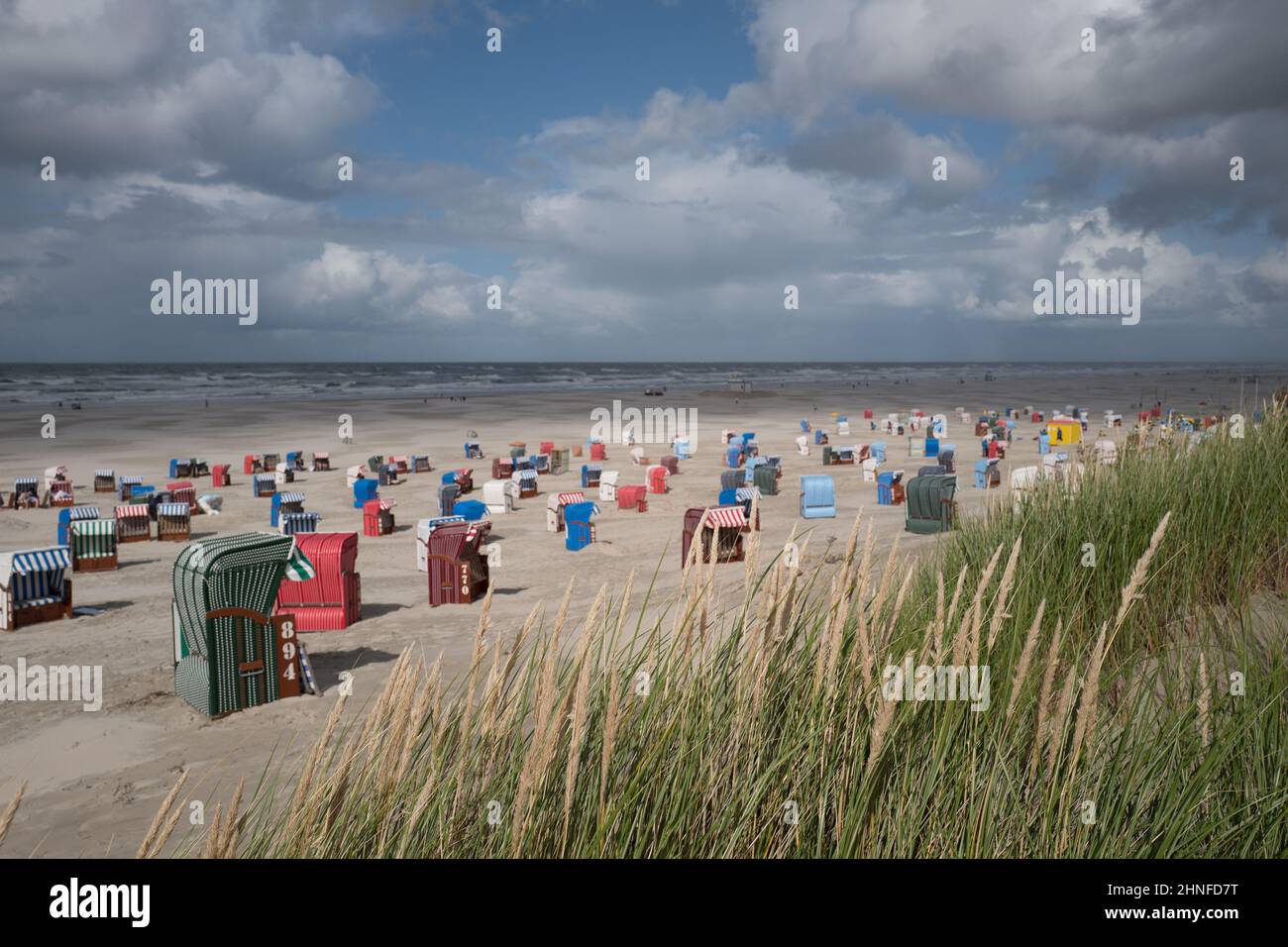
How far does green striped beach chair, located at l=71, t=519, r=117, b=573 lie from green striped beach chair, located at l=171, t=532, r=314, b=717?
913 cm

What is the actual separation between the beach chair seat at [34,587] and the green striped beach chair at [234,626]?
531 centimetres

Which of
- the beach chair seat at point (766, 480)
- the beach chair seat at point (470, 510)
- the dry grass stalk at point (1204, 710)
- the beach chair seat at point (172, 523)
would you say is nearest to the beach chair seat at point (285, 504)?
the beach chair seat at point (172, 523)

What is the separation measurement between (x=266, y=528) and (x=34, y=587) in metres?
8.86

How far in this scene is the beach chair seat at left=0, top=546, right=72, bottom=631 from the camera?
514 inches

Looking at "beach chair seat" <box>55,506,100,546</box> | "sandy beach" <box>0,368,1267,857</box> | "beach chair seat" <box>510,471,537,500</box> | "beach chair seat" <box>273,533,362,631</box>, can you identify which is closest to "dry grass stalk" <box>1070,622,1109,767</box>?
"sandy beach" <box>0,368,1267,857</box>

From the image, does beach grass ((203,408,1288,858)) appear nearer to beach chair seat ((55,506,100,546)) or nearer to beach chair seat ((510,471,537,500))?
beach chair seat ((55,506,100,546))

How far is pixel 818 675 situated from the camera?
2.52 meters

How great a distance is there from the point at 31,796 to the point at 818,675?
7.89m

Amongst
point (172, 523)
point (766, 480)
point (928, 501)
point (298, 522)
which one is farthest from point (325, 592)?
point (766, 480)

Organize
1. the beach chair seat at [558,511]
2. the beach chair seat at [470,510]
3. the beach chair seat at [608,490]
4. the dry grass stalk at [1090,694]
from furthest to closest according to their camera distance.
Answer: the beach chair seat at [608,490] → the beach chair seat at [558,511] → the beach chair seat at [470,510] → the dry grass stalk at [1090,694]

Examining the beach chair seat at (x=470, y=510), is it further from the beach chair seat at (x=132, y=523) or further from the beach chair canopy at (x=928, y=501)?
the beach chair canopy at (x=928, y=501)

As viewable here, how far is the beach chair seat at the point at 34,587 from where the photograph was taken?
13047 mm
